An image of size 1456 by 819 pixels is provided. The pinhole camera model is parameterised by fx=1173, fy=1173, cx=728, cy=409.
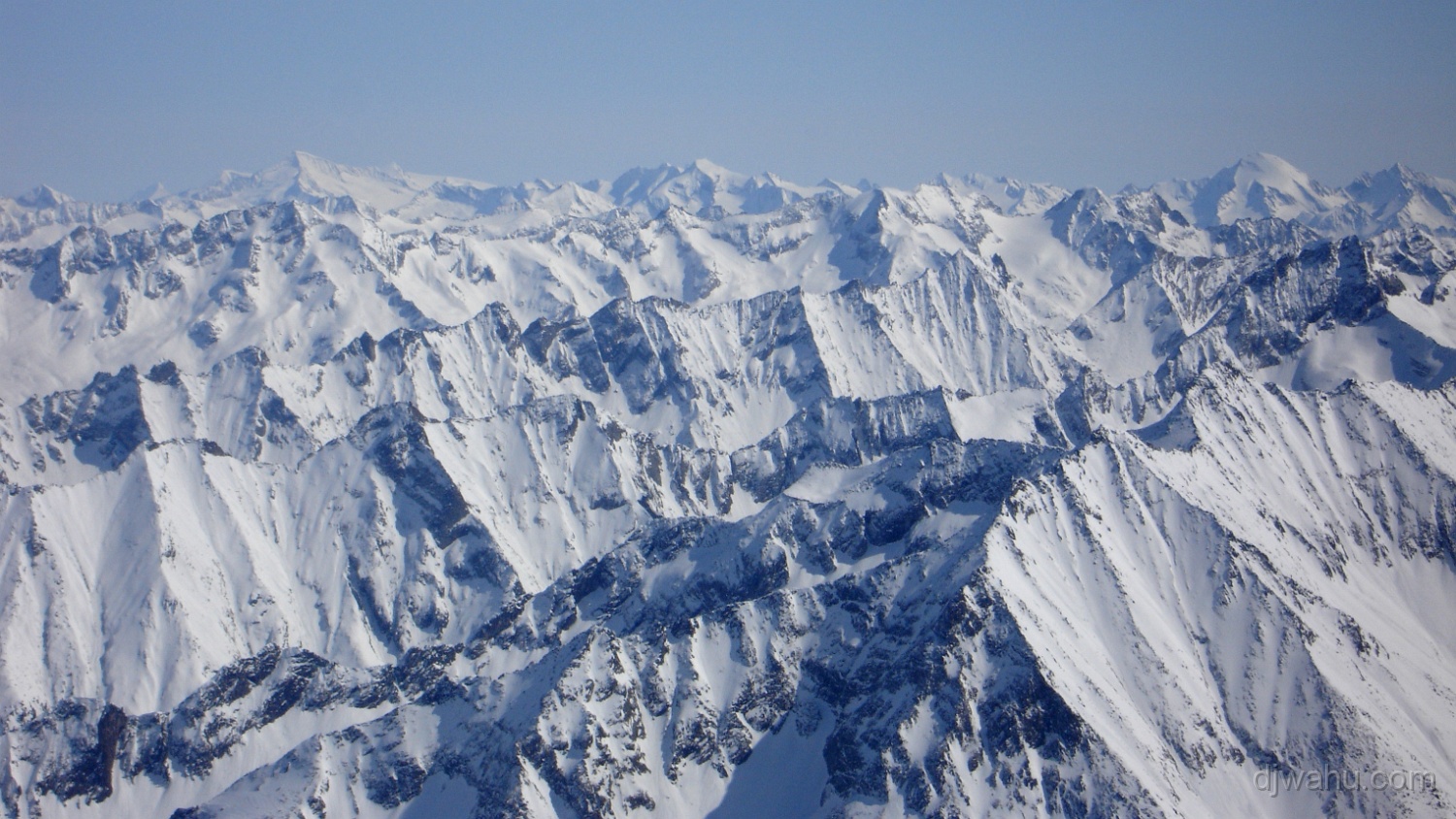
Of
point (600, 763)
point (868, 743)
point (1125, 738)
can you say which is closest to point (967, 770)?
point (868, 743)

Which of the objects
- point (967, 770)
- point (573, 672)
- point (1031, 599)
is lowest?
point (967, 770)

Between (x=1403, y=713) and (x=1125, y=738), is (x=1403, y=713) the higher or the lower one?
the lower one

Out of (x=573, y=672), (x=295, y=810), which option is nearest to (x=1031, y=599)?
(x=573, y=672)

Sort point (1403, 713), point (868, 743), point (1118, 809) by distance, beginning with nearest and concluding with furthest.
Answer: point (1118, 809) < point (868, 743) < point (1403, 713)

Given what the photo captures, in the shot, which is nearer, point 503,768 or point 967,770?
point 967,770

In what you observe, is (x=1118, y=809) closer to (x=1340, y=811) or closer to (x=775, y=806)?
(x=1340, y=811)

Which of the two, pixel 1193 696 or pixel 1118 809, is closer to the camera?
pixel 1118 809

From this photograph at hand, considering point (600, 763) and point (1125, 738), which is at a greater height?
point (600, 763)

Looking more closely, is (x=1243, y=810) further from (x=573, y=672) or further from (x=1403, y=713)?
(x=573, y=672)

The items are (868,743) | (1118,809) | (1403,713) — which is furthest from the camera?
(1403,713)
